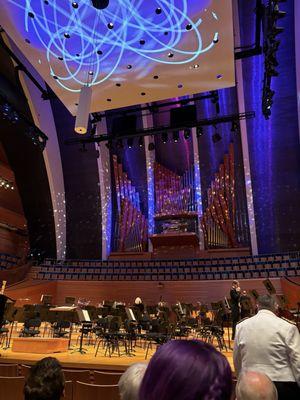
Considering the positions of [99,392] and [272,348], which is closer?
[272,348]

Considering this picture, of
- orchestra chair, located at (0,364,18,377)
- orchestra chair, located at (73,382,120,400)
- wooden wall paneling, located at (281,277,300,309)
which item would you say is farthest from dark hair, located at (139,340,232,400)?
wooden wall paneling, located at (281,277,300,309)

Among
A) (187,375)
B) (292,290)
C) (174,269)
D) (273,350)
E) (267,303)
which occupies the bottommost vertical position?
(273,350)

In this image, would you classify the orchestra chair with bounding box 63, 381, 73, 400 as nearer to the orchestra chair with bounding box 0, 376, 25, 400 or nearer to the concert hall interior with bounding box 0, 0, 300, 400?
the orchestra chair with bounding box 0, 376, 25, 400

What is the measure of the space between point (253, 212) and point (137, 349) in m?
9.55

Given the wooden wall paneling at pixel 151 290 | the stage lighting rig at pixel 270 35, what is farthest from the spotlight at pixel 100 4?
the wooden wall paneling at pixel 151 290

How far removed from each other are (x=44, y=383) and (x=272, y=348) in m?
1.38

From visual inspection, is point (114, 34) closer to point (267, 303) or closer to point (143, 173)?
point (267, 303)

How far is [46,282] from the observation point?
13797 millimetres

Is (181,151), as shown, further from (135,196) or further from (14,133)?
(14,133)

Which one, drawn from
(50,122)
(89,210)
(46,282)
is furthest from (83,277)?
(50,122)

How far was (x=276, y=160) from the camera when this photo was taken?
14.5 metres

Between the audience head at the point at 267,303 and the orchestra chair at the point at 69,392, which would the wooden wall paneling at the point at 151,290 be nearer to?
the orchestra chair at the point at 69,392

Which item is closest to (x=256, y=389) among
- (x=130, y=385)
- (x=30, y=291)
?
(x=130, y=385)

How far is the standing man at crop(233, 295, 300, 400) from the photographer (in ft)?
6.80
